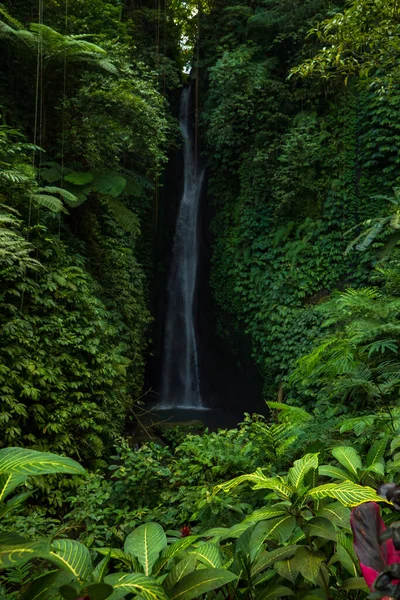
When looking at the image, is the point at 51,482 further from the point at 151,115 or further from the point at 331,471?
the point at 151,115

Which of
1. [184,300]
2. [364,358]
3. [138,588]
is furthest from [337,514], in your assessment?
[184,300]

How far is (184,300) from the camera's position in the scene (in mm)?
14742

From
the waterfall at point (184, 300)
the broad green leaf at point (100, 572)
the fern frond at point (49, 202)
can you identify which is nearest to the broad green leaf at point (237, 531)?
the broad green leaf at point (100, 572)

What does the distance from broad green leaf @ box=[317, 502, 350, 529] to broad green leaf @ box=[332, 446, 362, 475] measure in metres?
0.20

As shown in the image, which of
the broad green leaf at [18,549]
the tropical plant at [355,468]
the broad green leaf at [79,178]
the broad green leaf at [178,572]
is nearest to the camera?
the broad green leaf at [18,549]

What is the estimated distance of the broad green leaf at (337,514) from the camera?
1.45m

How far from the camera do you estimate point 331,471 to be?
5.66ft

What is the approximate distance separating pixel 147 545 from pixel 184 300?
1331 centimetres

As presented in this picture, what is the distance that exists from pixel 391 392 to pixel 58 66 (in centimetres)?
797

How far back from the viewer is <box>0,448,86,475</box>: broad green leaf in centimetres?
113

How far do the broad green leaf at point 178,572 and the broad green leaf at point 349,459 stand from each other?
0.73 metres

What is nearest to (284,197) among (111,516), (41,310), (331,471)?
(41,310)

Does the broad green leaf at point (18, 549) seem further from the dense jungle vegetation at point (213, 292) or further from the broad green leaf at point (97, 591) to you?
the broad green leaf at point (97, 591)

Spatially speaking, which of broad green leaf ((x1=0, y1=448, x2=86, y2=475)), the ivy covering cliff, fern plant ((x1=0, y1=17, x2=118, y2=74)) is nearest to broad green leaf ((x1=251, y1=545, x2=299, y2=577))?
broad green leaf ((x1=0, y1=448, x2=86, y2=475))
